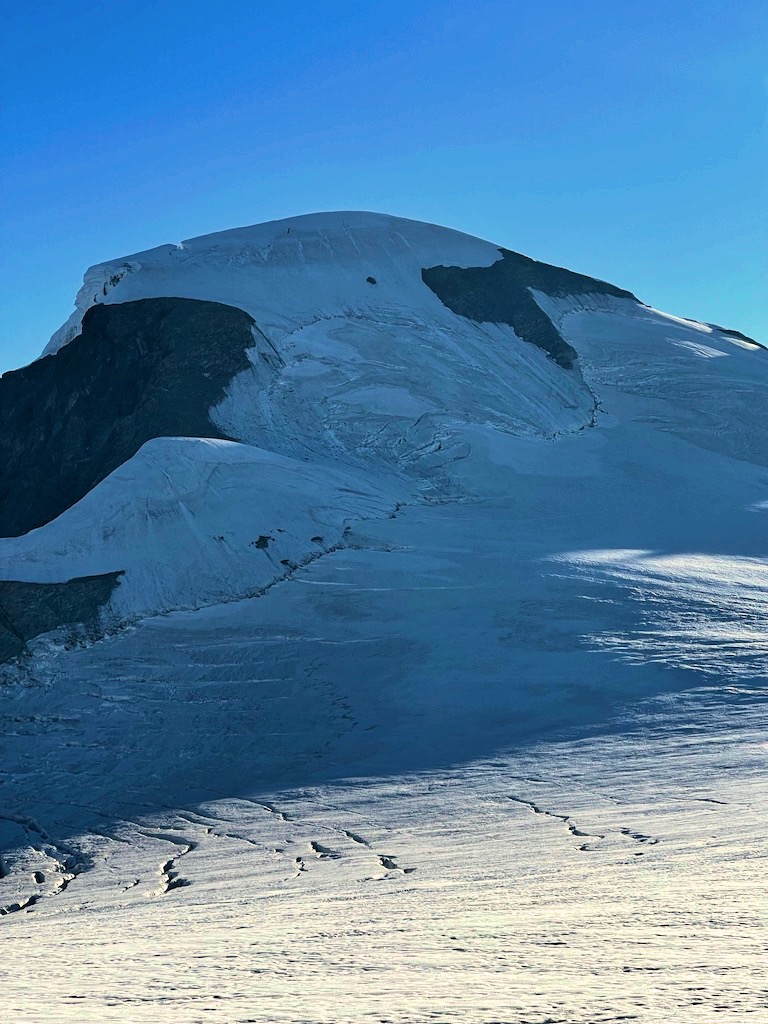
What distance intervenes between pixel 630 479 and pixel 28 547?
15.6 m

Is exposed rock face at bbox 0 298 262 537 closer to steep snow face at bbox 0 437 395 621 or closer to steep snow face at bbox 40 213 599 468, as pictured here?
steep snow face at bbox 40 213 599 468

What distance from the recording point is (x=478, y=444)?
2692 centimetres

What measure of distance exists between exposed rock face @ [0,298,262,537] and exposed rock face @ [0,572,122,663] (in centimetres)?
678

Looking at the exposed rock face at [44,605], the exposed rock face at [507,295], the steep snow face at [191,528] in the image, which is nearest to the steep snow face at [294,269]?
the exposed rock face at [507,295]

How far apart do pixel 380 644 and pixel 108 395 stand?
1461cm

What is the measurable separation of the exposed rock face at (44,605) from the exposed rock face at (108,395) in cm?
678

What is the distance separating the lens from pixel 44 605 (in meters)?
19.2

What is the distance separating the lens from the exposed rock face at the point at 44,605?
18.6 metres

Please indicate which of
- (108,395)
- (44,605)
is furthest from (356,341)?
(44,605)

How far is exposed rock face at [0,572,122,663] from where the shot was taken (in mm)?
18641

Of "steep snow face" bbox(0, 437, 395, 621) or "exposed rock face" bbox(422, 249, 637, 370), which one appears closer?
"steep snow face" bbox(0, 437, 395, 621)

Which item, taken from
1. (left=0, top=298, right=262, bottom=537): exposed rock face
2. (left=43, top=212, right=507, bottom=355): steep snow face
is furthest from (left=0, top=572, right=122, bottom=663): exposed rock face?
(left=43, top=212, right=507, bottom=355): steep snow face

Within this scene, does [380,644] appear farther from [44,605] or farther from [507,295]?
[507,295]

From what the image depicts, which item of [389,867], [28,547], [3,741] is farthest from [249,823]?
[28,547]
